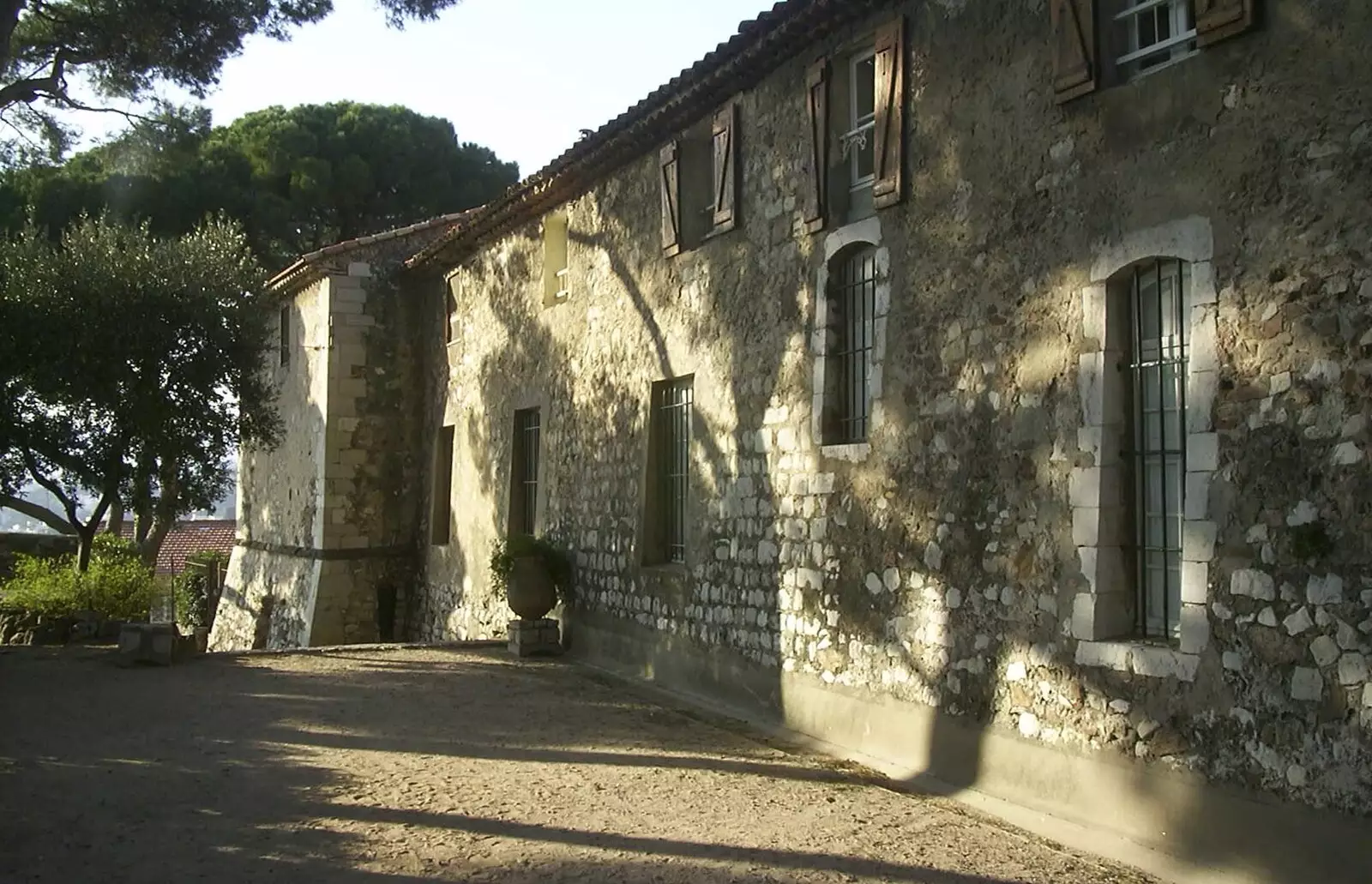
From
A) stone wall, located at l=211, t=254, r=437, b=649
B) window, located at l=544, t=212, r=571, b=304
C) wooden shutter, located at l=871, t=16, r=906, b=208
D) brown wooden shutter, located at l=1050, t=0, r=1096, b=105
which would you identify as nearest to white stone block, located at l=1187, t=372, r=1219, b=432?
brown wooden shutter, located at l=1050, t=0, r=1096, b=105

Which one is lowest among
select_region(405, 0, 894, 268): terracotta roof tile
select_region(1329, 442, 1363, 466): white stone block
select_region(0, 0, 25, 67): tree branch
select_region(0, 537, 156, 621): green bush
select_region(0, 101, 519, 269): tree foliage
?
select_region(0, 537, 156, 621): green bush

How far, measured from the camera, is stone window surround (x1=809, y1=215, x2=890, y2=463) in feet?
26.7

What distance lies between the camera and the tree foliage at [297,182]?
→ 21.4m

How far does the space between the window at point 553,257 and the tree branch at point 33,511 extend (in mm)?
6660

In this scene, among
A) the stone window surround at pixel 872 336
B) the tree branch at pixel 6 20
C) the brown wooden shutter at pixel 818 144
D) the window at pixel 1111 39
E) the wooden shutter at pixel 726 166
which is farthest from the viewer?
the tree branch at pixel 6 20

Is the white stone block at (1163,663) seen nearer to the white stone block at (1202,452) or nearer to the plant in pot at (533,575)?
the white stone block at (1202,452)

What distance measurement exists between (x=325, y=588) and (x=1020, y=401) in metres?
13.5

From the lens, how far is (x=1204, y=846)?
5527 millimetres

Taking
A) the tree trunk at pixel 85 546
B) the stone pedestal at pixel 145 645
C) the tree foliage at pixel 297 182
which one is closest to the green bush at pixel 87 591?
the tree trunk at pixel 85 546

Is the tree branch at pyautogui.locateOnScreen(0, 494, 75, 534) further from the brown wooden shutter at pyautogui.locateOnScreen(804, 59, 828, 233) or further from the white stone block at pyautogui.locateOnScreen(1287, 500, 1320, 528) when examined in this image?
the white stone block at pyautogui.locateOnScreen(1287, 500, 1320, 528)

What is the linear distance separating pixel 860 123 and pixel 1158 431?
363 cm

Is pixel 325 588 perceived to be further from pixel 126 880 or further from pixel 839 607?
pixel 126 880

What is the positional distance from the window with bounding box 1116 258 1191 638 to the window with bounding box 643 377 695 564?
5.46 m

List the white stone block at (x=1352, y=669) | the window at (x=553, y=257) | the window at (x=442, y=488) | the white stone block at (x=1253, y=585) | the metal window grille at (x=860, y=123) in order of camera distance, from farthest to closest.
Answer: the window at (x=442, y=488), the window at (x=553, y=257), the metal window grille at (x=860, y=123), the white stone block at (x=1253, y=585), the white stone block at (x=1352, y=669)
